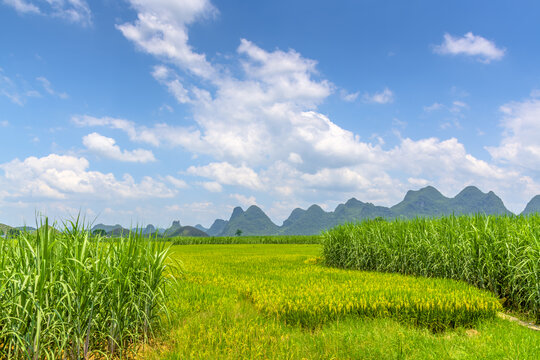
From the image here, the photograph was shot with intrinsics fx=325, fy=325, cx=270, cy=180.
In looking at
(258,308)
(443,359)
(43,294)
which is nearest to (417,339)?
(443,359)

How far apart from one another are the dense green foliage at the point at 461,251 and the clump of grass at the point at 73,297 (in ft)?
26.5

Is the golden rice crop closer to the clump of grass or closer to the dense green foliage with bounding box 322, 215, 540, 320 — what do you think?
the dense green foliage with bounding box 322, 215, 540, 320

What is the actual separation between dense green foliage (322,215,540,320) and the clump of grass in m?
8.08

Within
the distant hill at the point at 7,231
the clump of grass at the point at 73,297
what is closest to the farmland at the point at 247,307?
the clump of grass at the point at 73,297

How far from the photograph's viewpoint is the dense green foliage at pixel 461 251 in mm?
7849

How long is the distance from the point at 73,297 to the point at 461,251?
9.81 meters

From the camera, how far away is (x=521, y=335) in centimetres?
562

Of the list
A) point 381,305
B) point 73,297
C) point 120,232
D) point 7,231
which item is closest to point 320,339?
point 381,305

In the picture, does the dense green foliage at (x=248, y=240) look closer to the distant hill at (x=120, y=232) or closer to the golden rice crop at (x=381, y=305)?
the golden rice crop at (x=381, y=305)

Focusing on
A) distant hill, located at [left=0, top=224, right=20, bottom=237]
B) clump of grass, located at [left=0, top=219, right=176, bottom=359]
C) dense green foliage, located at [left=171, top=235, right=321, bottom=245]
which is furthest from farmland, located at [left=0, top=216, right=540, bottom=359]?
dense green foliage, located at [left=171, top=235, right=321, bottom=245]

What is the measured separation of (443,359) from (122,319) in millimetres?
4591

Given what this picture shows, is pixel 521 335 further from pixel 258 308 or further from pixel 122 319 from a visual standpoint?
pixel 122 319

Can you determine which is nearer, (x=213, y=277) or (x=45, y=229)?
(x=45, y=229)

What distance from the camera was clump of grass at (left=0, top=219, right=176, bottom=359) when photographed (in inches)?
147
